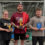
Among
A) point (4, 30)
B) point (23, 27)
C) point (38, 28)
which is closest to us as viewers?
point (4, 30)

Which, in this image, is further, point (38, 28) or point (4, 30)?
point (38, 28)

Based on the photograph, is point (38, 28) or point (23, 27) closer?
point (38, 28)

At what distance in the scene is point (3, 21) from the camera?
10.2 feet

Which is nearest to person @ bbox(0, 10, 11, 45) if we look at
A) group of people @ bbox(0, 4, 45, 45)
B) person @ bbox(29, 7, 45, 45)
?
group of people @ bbox(0, 4, 45, 45)

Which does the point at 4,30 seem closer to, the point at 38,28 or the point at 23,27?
the point at 23,27

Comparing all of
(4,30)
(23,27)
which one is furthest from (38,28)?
(4,30)

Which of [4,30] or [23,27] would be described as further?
[23,27]

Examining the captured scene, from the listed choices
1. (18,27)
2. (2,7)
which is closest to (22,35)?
(18,27)

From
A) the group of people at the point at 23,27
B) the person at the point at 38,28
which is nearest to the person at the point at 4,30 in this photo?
the group of people at the point at 23,27

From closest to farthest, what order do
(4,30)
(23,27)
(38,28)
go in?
(4,30) < (38,28) < (23,27)

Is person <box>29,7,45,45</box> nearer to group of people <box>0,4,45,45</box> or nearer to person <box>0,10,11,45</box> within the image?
group of people <box>0,4,45,45</box>

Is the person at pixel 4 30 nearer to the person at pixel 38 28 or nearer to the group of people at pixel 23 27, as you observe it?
the group of people at pixel 23 27

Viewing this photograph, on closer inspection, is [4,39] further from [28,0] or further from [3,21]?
[28,0]

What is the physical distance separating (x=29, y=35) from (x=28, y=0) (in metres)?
2.01
